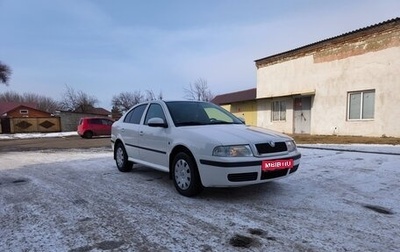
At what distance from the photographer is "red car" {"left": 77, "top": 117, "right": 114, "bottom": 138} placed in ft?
76.5

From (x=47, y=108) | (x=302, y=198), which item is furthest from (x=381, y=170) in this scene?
(x=47, y=108)

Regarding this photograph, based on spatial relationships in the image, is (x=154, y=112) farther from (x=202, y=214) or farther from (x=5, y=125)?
(x=5, y=125)

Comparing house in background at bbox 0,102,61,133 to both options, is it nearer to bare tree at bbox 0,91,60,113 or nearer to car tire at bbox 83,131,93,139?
car tire at bbox 83,131,93,139

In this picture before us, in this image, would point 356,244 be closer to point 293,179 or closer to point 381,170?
point 293,179

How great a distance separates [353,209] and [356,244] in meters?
1.16

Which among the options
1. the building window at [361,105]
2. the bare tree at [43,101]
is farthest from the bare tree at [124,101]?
the building window at [361,105]

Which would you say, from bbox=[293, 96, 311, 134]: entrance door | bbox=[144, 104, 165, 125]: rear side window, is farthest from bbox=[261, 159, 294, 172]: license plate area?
bbox=[293, 96, 311, 134]: entrance door

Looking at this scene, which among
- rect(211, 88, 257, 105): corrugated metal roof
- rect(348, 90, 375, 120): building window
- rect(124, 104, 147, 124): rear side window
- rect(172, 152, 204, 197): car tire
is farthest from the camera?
rect(211, 88, 257, 105): corrugated metal roof

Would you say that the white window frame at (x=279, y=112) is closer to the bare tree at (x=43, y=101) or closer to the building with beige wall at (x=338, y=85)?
the building with beige wall at (x=338, y=85)

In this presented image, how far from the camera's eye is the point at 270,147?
14.3 ft

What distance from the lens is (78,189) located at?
525 centimetres

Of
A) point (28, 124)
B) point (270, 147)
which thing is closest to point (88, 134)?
point (28, 124)

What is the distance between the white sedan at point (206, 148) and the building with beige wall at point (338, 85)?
1147cm

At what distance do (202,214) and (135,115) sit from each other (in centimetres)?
339
